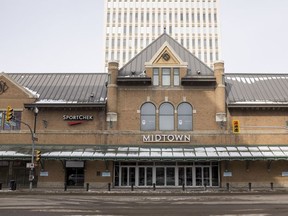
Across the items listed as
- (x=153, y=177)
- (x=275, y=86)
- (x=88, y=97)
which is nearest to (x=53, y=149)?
(x=88, y=97)

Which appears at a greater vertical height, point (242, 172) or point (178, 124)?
point (178, 124)

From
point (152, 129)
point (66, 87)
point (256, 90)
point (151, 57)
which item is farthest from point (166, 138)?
point (66, 87)

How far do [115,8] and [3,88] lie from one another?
82.5 meters

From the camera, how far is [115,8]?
11631 centimetres

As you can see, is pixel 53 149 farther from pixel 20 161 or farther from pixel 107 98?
pixel 107 98

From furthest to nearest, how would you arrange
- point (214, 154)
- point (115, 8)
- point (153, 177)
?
point (115, 8) < point (153, 177) < point (214, 154)

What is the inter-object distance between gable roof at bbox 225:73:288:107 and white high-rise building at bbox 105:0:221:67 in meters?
72.2

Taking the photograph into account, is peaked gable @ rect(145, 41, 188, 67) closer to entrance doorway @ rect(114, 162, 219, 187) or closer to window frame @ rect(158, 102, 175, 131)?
window frame @ rect(158, 102, 175, 131)

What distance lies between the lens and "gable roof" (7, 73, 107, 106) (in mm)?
39438

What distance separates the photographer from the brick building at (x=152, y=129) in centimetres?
3731

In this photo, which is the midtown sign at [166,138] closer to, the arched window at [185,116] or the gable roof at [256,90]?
the arched window at [185,116]

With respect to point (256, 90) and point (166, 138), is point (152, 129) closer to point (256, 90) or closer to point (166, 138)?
point (166, 138)

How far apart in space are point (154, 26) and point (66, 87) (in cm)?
7855

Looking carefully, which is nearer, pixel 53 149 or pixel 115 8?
pixel 53 149
